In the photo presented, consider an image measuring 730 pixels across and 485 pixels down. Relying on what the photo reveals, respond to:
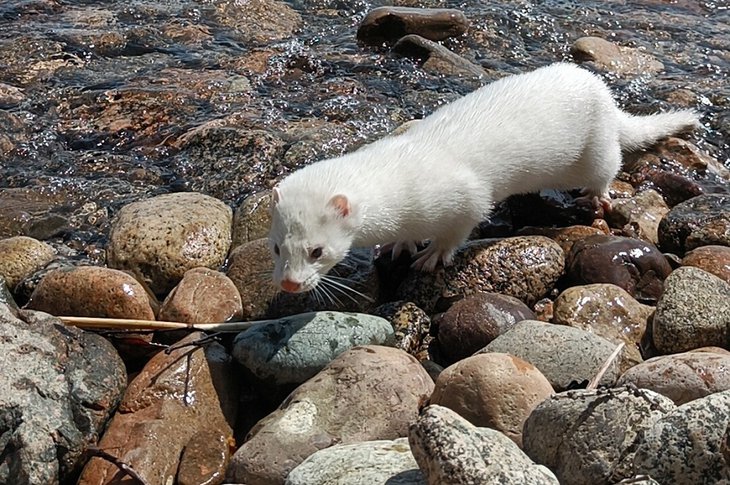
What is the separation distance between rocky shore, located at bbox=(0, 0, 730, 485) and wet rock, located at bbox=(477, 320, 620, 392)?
0.01m

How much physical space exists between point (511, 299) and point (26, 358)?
2.69 metres

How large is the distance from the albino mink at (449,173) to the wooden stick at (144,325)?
385 millimetres

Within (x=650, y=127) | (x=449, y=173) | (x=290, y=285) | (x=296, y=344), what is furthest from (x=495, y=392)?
(x=650, y=127)

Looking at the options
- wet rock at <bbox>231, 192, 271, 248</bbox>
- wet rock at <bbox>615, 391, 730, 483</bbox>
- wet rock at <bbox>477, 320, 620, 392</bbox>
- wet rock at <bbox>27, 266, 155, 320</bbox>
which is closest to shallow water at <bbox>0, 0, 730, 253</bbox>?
wet rock at <bbox>231, 192, 271, 248</bbox>

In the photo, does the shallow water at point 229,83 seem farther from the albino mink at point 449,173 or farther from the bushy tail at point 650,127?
the albino mink at point 449,173

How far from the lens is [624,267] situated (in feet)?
19.0

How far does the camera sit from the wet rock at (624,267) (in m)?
5.77

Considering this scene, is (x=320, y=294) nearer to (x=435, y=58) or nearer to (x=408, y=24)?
(x=435, y=58)

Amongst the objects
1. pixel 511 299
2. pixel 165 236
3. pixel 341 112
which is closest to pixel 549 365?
pixel 511 299

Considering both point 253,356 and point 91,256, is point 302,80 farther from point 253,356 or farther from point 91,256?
point 253,356

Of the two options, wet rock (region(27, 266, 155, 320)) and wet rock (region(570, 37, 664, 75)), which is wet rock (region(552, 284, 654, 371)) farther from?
wet rock (region(570, 37, 664, 75))

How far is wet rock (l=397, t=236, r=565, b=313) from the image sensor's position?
225 inches

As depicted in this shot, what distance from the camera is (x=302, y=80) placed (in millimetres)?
9203

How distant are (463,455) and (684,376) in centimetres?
152
